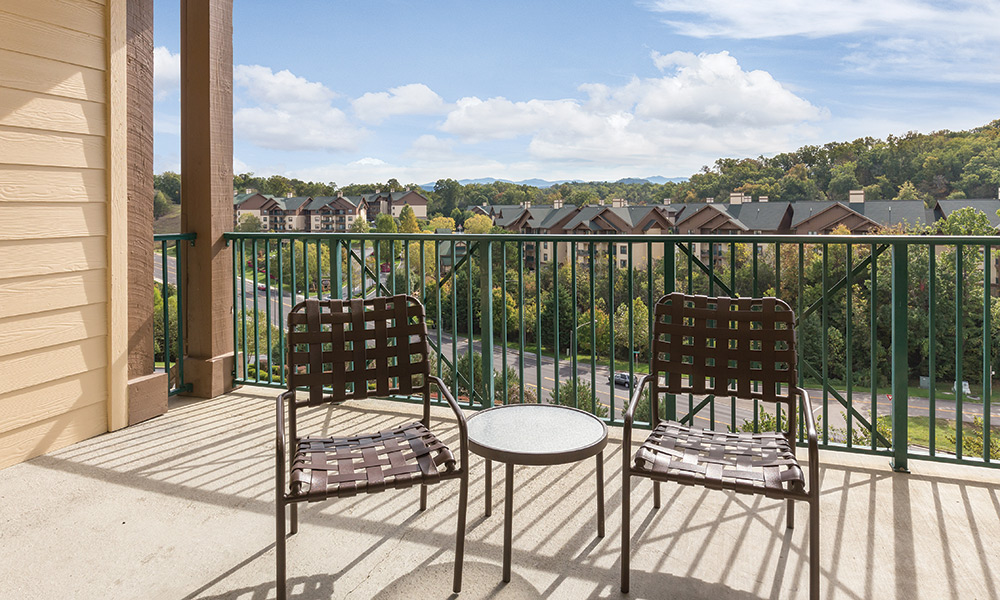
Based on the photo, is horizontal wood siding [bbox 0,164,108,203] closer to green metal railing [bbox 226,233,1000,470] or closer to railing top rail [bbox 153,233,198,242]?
railing top rail [bbox 153,233,198,242]

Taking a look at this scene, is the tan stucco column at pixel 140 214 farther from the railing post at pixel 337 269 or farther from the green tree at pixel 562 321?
the green tree at pixel 562 321

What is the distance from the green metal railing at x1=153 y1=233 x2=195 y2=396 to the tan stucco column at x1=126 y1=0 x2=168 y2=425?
8.2 inches

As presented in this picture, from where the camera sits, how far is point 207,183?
12.7 feet

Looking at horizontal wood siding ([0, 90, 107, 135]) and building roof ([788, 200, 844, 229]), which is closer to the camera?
horizontal wood siding ([0, 90, 107, 135])

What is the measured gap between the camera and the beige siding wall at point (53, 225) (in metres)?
2.81

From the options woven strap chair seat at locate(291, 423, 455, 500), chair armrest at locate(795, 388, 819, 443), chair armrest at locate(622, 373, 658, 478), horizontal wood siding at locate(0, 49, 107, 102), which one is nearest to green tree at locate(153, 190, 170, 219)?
horizontal wood siding at locate(0, 49, 107, 102)

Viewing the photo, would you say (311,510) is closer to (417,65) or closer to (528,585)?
(528,585)

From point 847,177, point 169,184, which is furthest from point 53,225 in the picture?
point 847,177

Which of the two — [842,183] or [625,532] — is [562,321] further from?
[842,183]

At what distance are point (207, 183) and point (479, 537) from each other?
2840mm

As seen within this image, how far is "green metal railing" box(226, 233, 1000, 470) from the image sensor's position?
107 inches

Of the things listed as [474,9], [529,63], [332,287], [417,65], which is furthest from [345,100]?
[332,287]

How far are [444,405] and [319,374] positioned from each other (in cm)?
163

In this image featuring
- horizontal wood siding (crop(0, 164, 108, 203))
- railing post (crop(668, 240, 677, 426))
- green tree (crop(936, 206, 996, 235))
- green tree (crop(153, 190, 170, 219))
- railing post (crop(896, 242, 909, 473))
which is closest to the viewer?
railing post (crop(896, 242, 909, 473))
